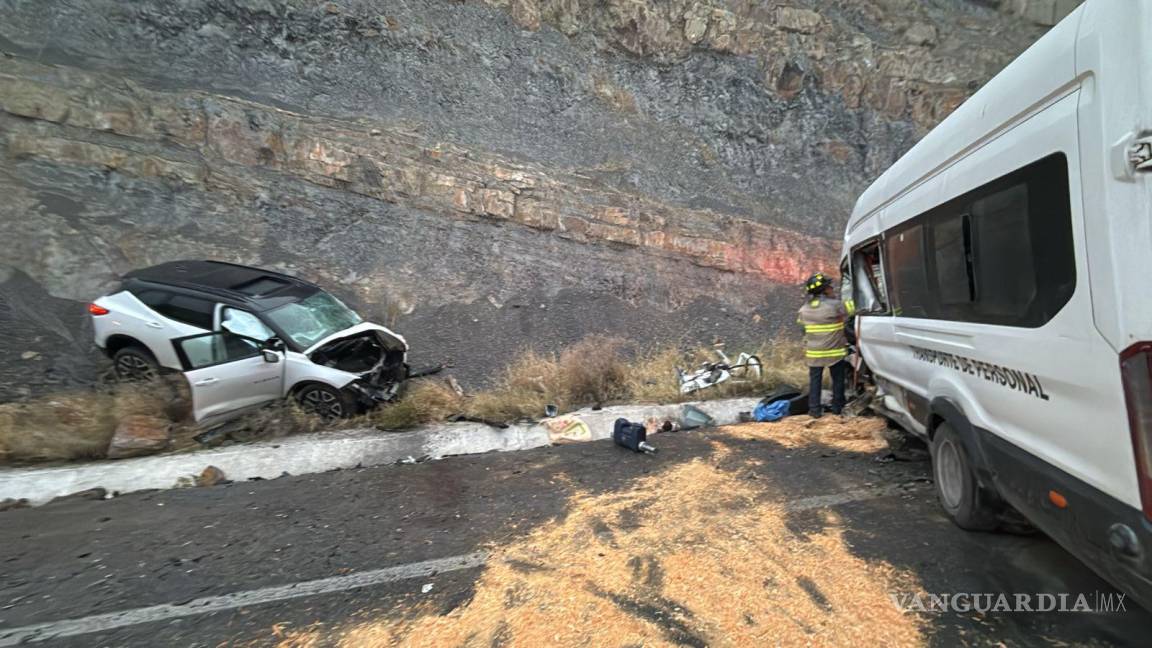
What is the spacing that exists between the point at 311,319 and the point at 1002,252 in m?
6.85

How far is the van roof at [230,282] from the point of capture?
660 centimetres

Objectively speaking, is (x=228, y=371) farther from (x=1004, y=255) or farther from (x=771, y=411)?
(x=1004, y=255)

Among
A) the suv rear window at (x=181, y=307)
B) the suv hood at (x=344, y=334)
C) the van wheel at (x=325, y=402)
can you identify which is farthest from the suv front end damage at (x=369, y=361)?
the suv rear window at (x=181, y=307)

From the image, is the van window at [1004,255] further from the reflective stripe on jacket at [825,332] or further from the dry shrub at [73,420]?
the dry shrub at [73,420]

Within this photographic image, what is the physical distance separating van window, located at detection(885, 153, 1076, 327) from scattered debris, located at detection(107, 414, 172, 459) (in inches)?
264

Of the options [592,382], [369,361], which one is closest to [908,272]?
[592,382]

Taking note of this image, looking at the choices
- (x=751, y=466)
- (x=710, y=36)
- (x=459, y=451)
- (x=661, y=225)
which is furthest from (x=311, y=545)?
(x=710, y=36)

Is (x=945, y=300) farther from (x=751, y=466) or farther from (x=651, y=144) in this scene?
(x=651, y=144)

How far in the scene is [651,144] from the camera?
16031 mm

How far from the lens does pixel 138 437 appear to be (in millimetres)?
5355

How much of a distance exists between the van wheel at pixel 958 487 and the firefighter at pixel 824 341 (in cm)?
265

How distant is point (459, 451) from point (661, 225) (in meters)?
10.4

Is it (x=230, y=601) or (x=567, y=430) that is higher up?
(x=567, y=430)

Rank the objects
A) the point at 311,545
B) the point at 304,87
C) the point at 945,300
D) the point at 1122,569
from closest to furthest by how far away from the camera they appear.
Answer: the point at 1122,569 → the point at 945,300 → the point at 311,545 → the point at 304,87
